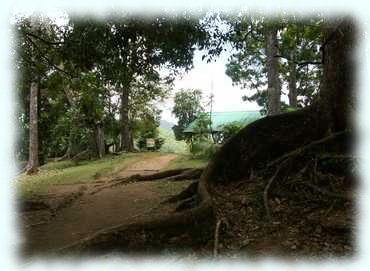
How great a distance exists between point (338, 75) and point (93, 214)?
18.9 ft

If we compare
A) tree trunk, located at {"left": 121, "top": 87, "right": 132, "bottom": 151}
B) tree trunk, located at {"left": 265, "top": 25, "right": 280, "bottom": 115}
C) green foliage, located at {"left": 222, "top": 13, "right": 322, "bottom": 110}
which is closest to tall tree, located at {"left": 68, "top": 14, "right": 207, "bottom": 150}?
green foliage, located at {"left": 222, "top": 13, "right": 322, "bottom": 110}

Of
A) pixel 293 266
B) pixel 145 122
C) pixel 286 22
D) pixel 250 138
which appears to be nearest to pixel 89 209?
pixel 250 138

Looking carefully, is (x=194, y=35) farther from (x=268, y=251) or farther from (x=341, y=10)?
(x=268, y=251)

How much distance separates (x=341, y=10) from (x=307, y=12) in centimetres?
233

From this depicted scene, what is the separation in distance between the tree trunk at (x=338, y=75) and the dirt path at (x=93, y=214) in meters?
3.60

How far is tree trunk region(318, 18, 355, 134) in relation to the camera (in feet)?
25.0

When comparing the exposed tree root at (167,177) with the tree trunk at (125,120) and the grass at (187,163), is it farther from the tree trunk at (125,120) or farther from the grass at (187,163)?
the tree trunk at (125,120)

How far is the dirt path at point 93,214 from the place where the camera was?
731cm

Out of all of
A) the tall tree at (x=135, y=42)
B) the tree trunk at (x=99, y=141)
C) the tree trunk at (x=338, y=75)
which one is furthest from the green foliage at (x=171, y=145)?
the tree trunk at (x=338, y=75)

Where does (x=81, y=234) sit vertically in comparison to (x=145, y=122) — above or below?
below

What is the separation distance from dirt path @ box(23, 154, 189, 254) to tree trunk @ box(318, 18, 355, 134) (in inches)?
142

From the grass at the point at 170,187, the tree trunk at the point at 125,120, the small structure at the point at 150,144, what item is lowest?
the grass at the point at 170,187

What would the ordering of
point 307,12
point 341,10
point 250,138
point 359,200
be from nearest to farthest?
point 359,200
point 341,10
point 250,138
point 307,12

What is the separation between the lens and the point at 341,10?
7984 mm
